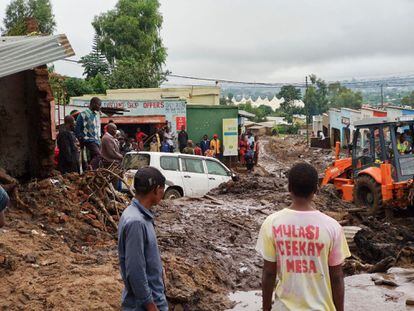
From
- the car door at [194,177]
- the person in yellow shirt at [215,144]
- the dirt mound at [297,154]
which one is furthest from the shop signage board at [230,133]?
the car door at [194,177]

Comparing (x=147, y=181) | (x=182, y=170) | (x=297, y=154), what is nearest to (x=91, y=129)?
(x=182, y=170)

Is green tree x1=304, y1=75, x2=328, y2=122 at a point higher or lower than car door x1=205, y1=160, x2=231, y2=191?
higher

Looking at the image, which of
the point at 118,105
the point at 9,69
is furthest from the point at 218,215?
the point at 118,105

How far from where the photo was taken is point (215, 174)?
17.0 meters

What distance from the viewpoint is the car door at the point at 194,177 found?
16.1 metres

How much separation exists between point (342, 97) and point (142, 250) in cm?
11449

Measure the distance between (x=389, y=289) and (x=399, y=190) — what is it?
5.77m

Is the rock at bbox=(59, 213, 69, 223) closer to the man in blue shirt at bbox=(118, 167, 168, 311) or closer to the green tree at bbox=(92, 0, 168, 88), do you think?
the man in blue shirt at bbox=(118, 167, 168, 311)

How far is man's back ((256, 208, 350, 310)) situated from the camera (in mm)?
3461

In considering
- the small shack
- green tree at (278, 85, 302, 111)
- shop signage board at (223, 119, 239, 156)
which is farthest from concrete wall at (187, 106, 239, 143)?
green tree at (278, 85, 302, 111)

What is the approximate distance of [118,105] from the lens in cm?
2822

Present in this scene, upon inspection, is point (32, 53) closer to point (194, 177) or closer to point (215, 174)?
point (194, 177)

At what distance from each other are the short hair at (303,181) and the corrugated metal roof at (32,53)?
15.4 feet

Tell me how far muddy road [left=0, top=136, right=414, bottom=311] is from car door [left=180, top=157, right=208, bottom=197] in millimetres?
2970
